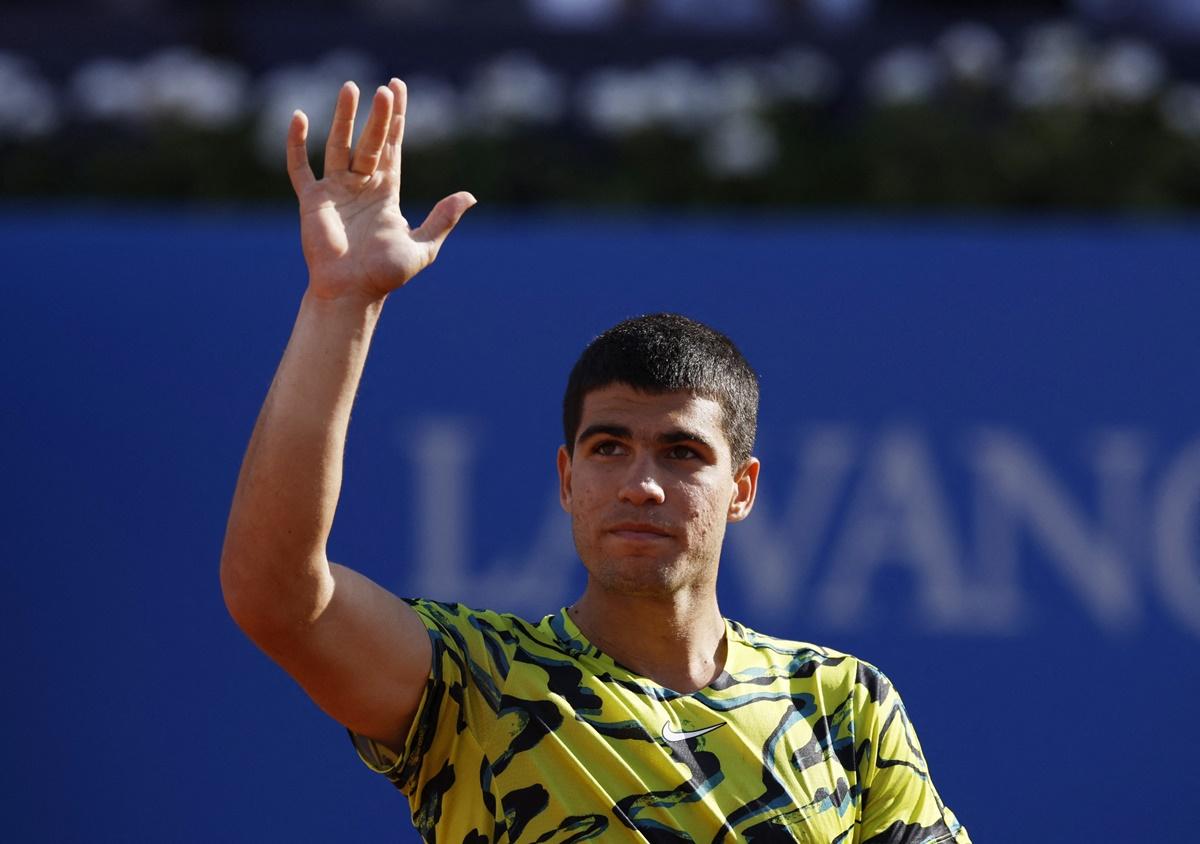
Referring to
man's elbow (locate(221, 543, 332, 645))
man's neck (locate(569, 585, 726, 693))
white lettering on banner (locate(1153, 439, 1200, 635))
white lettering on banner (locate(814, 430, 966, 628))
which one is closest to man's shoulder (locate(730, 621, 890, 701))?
man's neck (locate(569, 585, 726, 693))

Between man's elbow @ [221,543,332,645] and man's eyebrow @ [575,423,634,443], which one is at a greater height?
man's eyebrow @ [575,423,634,443]

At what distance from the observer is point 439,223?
7.61 feet

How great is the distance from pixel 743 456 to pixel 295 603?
2.46ft

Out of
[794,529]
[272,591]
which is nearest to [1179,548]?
[794,529]

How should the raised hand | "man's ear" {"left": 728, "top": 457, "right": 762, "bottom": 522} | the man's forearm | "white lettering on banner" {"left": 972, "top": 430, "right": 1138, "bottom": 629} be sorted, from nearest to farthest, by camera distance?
the man's forearm < the raised hand < "man's ear" {"left": 728, "top": 457, "right": 762, "bottom": 522} < "white lettering on banner" {"left": 972, "top": 430, "right": 1138, "bottom": 629}

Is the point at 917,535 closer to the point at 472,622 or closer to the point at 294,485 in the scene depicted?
the point at 472,622

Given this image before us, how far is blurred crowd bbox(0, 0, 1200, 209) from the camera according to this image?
597 cm

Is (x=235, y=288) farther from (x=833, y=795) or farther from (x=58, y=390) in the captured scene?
(x=833, y=795)

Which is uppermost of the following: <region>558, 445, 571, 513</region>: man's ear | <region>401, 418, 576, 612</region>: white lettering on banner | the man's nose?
<region>401, 418, 576, 612</region>: white lettering on banner

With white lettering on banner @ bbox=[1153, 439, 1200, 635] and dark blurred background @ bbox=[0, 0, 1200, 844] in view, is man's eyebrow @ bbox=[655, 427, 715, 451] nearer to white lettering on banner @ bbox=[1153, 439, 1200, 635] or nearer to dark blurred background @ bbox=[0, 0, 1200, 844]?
dark blurred background @ bbox=[0, 0, 1200, 844]

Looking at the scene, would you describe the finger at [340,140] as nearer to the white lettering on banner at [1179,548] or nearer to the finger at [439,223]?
the finger at [439,223]

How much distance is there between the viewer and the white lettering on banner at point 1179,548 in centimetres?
506

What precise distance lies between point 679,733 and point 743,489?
433 mm

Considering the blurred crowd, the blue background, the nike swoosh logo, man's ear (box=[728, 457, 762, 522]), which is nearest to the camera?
the nike swoosh logo
